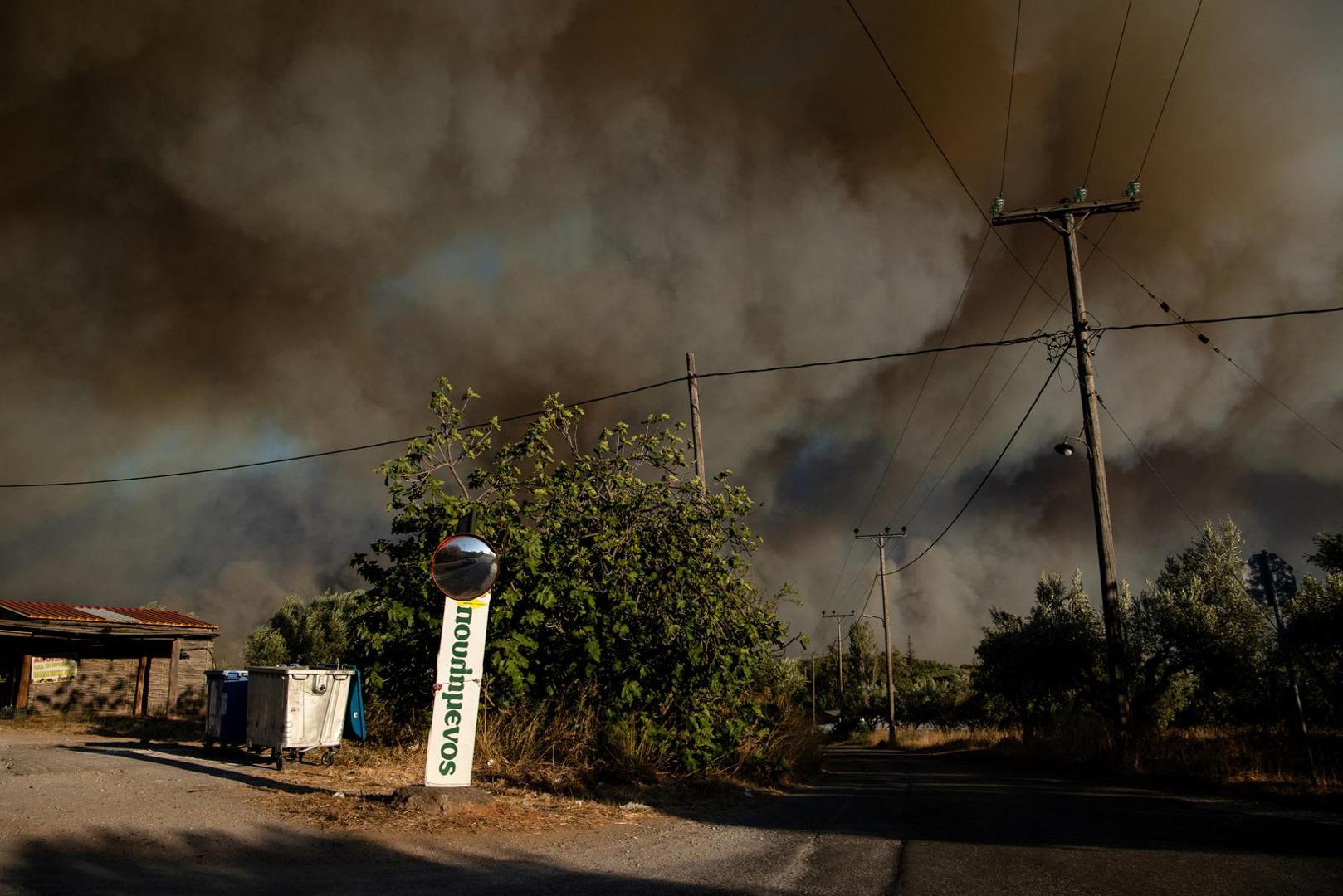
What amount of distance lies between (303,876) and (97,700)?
944 inches

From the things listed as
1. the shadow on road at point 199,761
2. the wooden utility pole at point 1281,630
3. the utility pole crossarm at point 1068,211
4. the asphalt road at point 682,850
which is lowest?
the shadow on road at point 199,761

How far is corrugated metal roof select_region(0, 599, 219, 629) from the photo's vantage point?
20.8m

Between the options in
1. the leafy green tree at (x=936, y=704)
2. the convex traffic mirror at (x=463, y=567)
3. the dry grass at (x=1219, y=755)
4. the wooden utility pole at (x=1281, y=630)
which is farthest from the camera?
the leafy green tree at (x=936, y=704)

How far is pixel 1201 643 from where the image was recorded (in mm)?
20719

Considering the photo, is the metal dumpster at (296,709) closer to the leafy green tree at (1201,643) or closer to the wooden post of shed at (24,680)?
the wooden post of shed at (24,680)

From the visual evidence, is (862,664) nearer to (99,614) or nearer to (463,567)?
(99,614)

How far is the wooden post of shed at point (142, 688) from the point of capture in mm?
23641

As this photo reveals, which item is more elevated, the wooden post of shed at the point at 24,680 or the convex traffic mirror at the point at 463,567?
the convex traffic mirror at the point at 463,567

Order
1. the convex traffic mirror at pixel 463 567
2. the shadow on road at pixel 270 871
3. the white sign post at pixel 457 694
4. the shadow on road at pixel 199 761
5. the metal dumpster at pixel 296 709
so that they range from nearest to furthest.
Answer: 1. the shadow on road at pixel 270 871
2. the white sign post at pixel 457 694
3. the convex traffic mirror at pixel 463 567
4. the shadow on road at pixel 199 761
5. the metal dumpster at pixel 296 709

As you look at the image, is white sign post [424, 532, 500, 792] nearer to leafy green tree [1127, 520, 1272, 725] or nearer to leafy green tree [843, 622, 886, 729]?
leafy green tree [1127, 520, 1272, 725]

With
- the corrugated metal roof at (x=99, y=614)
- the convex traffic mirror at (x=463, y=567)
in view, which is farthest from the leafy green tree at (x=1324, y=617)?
the corrugated metal roof at (x=99, y=614)

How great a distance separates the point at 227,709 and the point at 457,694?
6.99m

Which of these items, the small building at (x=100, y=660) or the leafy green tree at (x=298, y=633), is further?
the leafy green tree at (x=298, y=633)

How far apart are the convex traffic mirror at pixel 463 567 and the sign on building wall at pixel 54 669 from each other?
21957mm
